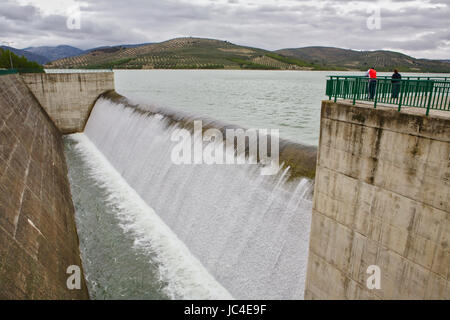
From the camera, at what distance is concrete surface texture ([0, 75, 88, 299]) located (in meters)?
8.81

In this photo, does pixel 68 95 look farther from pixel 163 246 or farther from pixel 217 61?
pixel 217 61

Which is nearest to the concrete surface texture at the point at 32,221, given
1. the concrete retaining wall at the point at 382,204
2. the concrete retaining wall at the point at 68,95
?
the concrete retaining wall at the point at 382,204

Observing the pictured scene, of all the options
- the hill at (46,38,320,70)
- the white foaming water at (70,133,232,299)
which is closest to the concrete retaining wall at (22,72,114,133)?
the white foaming water at (70,133,232,299)

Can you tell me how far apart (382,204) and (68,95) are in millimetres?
34036

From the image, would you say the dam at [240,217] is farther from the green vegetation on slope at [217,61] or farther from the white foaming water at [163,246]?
the green vegetation on slope at [217,61]

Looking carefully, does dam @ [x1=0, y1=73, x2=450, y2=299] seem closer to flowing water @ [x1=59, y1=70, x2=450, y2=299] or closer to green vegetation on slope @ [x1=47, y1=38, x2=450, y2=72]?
flowing water @ [x1=59, y1=70, x2=450, y2=299]

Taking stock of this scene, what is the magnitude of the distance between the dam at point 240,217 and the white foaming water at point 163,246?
54 mm

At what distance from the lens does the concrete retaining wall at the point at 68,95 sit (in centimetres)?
3353

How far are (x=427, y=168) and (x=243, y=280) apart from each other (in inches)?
262

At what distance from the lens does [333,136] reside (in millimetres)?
7934

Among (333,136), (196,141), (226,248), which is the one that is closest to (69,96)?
(196,141)

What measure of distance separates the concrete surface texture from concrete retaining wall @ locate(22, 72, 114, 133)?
1336cm
